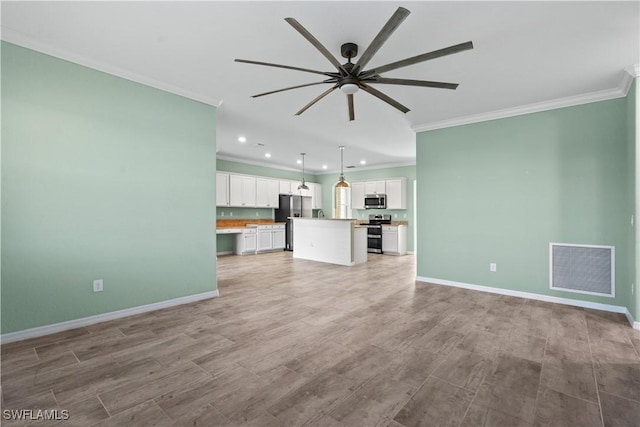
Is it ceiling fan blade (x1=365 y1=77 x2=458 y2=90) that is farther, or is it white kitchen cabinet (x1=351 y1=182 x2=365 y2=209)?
white kitchen cabinet (x1=351 y1=182 x2=365 y2=209)

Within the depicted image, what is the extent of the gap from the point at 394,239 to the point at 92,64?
23.6 feet

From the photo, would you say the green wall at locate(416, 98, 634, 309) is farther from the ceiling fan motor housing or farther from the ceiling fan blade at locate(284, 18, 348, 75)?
the ceiling fan blade at locate(284, 18, 348, 75)

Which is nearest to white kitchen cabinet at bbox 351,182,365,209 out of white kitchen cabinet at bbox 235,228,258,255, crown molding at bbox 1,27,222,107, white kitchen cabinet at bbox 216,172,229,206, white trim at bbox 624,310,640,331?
white kitchen cabinet at bbox 235,228,258,255

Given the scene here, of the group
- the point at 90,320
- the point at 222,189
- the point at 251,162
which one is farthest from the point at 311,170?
the point at 90,320

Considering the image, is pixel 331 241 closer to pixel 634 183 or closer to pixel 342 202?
pixel 342 202

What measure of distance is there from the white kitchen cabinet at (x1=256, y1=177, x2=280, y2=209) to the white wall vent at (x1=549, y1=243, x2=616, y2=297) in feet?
22.4

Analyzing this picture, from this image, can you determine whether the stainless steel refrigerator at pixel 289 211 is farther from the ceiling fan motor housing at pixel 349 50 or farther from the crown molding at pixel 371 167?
the ceiling fan motor housing at pixel 349 50

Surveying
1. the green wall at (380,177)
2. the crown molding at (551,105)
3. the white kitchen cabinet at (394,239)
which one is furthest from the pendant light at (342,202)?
the crown molding at (551,105)

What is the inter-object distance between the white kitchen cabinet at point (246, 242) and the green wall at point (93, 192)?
407cm

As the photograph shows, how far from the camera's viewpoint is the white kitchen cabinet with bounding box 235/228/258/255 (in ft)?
26.3

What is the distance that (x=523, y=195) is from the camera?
13.7ft

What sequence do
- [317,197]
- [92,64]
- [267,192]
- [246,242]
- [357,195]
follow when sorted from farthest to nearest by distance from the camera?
[317,197], [357,195], [267,192], [246,242], [92,64]

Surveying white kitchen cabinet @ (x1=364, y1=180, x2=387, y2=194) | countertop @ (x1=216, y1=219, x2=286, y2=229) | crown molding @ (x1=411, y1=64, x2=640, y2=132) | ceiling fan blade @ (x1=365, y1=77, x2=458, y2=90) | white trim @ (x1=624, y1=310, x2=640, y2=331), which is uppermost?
crown molding @ (x1=411, y1=64, x2=640, y2=132)

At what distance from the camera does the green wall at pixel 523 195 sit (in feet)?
11.9
